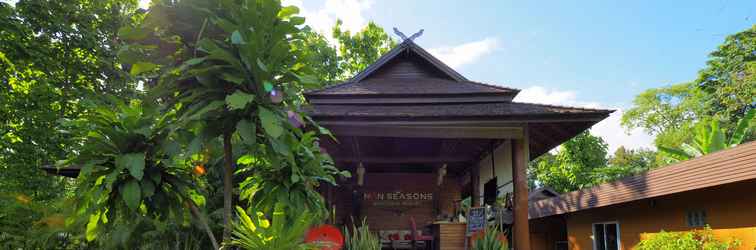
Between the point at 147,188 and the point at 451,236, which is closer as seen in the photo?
the point at 147,188

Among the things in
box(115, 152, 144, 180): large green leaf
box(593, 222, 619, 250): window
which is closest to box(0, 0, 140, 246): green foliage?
box(115, 152, 144, 180): large green leaf

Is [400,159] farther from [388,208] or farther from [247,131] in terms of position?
[247,131]

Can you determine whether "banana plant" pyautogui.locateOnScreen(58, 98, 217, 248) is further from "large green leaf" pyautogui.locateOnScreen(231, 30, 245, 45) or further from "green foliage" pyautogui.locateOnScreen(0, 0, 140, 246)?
"green foliage" pyautogui.locateOnScreen(0, 0, 140, 246)

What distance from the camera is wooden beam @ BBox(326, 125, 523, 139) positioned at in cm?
759

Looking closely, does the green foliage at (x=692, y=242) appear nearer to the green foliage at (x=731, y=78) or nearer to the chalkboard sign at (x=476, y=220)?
the chalkboard sign at (x=476, y=220)

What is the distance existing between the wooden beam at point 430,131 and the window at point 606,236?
739 cm

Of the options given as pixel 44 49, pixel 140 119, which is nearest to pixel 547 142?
pixel 140 119

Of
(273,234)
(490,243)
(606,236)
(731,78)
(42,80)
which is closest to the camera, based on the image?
(273,234)

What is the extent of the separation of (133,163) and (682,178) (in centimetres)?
947

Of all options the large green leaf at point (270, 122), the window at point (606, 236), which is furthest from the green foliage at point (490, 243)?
the window at point (606, 236)

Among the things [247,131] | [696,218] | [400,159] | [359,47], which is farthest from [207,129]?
[359,47]

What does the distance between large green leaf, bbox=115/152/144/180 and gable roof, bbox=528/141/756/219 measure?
26.5 feet

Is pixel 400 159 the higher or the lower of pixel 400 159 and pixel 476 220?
the higher

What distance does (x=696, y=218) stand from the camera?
963cm
